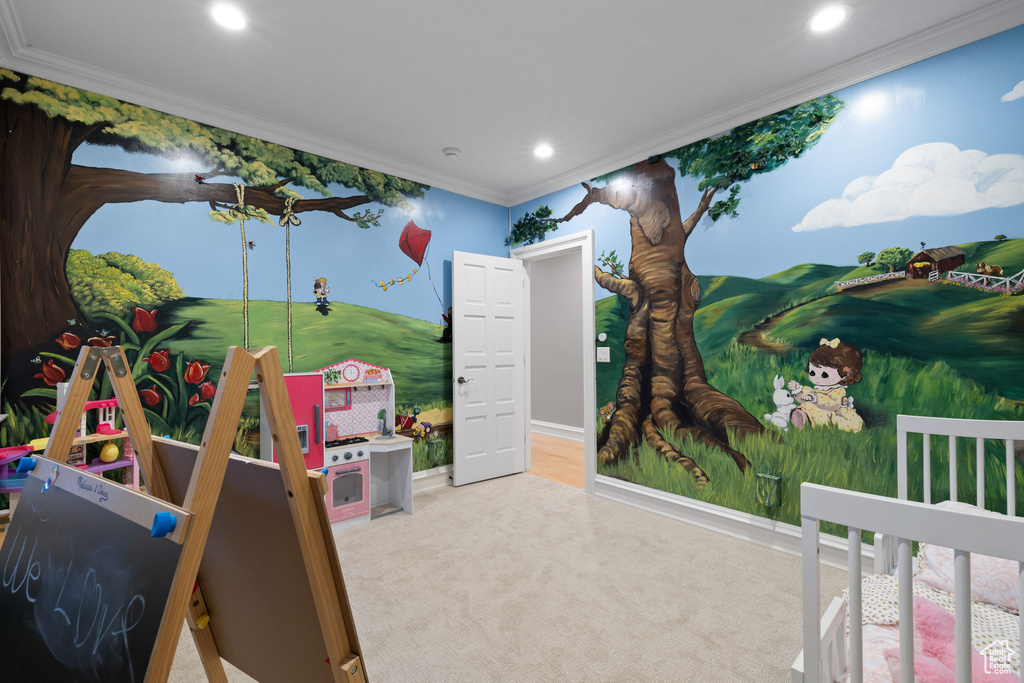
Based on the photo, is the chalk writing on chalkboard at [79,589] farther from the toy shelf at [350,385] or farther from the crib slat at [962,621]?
the toy shelf at [350,385]

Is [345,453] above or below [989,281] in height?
below

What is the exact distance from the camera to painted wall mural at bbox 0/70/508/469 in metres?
2.40

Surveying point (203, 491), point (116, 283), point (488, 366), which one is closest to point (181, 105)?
point (116, 283)

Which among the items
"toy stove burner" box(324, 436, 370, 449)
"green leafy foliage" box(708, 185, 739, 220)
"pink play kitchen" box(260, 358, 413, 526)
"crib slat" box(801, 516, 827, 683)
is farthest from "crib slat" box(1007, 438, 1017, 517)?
"toy stove burner" box(324, 436, 370, 449)

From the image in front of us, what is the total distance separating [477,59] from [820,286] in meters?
2.29

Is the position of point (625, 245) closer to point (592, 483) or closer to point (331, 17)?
point (592, 483)

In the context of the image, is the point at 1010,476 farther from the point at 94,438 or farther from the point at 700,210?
the point at 94,438

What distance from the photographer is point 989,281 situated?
7.02ft

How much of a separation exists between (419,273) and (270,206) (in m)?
1.22

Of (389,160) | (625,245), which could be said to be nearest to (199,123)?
(389,160)

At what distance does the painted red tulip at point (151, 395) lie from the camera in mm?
2695

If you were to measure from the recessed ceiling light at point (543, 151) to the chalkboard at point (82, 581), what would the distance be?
10.6 feet

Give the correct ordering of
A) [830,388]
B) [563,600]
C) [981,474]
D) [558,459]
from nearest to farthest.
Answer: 1. [981,474]
2. [563,600]
3. [830,388]
4. [558,459]

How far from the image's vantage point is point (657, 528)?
3.09m
